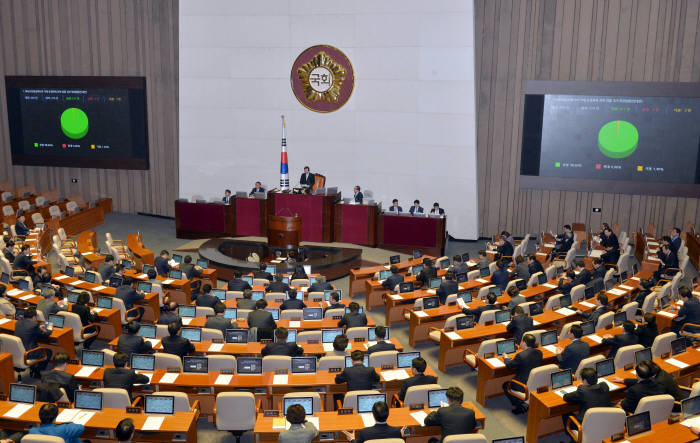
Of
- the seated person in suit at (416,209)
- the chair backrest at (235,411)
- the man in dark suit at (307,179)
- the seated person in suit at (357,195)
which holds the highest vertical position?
the man in dark suit at (307,179)

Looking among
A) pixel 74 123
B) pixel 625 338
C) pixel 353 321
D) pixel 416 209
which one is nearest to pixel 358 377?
pixel 353 321

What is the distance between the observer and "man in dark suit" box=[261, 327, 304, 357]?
30.2ft

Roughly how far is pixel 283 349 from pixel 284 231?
8193 millimetres

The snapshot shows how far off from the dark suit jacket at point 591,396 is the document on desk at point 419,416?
1840 millimetres

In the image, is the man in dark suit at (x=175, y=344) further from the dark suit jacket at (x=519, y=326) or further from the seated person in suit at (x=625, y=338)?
the seated person in suit at (x=625, y=338)

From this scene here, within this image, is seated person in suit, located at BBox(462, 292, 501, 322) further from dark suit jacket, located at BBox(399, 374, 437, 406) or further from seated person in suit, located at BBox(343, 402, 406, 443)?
seated person in suit, located at BBox(343, 402, 406, 443)

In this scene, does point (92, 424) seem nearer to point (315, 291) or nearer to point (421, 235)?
point (315, 291)

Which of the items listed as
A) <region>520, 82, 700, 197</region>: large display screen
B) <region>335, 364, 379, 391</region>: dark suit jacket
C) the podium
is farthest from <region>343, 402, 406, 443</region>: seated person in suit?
<region>520, 82, 700, 197</region>: large display screen

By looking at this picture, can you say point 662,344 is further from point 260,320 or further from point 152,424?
point 152,424

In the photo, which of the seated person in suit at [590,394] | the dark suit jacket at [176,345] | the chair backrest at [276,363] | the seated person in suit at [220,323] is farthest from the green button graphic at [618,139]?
the dark suit jacket at [176,345]

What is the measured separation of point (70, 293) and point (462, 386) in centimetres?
778

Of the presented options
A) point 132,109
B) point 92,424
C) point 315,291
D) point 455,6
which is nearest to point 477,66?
point 455,6

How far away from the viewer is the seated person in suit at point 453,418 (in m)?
7.07

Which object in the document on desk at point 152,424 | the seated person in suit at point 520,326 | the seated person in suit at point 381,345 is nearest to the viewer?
the document on desk at point 152,424
